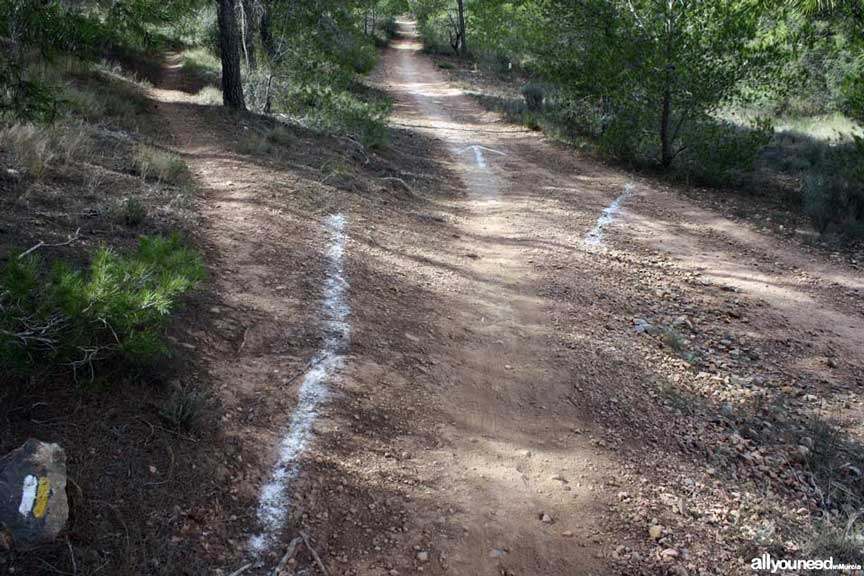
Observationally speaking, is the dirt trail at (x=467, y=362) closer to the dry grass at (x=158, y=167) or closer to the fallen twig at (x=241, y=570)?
the fallen twig at (x=241, y=570)

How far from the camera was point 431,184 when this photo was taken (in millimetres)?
11203

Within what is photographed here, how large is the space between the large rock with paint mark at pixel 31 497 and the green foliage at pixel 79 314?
1.77 feet

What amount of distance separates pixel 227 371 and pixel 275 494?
112cm

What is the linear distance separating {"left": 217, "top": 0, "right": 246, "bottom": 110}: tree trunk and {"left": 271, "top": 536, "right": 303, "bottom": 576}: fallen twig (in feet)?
34.9

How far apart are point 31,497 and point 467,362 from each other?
3.24 metres

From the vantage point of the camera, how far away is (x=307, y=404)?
4117 mm

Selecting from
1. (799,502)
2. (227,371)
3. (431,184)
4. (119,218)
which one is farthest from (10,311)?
(431,184)

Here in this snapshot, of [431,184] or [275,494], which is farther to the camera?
[431,184]

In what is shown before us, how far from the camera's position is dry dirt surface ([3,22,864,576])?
341cm

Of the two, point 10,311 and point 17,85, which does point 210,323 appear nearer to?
point 10,311

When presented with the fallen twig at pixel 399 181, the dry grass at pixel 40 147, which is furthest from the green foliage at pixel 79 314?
the fallen twig at pixel 399 181

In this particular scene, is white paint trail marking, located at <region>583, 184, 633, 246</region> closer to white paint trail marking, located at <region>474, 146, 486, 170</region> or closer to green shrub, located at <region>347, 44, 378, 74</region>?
white paint trail marking, located at <region>474, 146, 486, 170</region>

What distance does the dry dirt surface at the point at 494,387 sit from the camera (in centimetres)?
341

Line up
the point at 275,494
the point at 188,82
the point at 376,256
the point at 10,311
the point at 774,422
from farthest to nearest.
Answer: the point at 188,82 < the point at 376,256 < the point at 774,422 < the point at 275,494 < the point at 10,311
